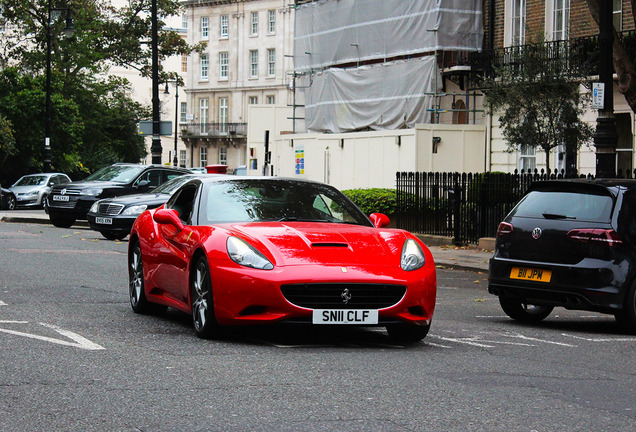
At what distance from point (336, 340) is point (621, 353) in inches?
96.5

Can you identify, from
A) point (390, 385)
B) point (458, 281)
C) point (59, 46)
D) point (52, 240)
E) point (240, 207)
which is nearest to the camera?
point (390, 385)

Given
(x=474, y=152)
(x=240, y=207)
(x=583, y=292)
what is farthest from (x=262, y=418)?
(x=474, y=152)

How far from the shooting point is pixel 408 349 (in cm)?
899

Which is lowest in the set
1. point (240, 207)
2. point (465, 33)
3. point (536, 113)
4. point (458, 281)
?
point (458, 281)

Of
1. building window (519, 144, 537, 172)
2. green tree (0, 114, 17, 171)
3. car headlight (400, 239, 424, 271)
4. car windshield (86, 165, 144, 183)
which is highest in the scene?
green tree (0, 114, 17, 171)

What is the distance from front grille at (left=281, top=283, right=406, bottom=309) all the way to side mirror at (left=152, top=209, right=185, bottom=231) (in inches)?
73.2

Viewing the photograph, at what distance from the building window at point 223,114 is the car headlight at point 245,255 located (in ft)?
297

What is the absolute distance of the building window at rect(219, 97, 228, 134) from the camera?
99.2m

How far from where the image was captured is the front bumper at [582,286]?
10.9 metres

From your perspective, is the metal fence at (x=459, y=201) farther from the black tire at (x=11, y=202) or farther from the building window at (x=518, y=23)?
the black tire at (x=11, y=202)

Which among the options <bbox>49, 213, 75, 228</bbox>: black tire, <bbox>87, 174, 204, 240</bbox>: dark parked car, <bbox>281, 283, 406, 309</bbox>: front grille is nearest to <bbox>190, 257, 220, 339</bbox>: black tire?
<bbox>281, 283, 406, 309</bbox>: front grille

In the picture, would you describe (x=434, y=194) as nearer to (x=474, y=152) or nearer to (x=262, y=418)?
(x=474, y=152)

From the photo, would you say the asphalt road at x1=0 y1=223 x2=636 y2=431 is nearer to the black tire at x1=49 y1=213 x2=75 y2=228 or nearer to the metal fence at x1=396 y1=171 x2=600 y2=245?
the metal fence at x1=396 y1=171 x2=600 y2=245

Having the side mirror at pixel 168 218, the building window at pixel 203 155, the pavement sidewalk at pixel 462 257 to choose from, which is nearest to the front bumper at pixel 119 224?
the pavement sidewalk at pixel 462 257
